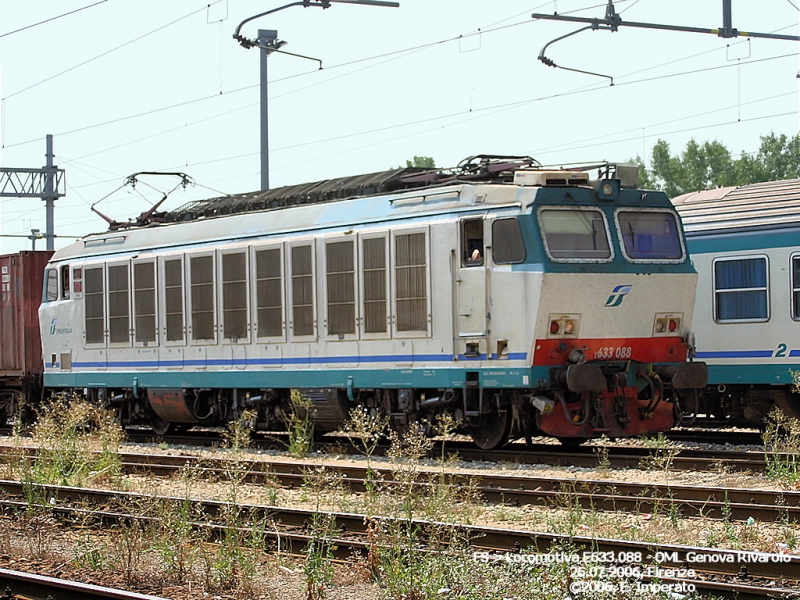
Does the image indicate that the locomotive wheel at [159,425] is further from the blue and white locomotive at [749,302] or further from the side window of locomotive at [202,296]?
the blue and white locomotive at [749,302]

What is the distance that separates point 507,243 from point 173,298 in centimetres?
679

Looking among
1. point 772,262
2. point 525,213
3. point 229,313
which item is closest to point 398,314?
point 525,213

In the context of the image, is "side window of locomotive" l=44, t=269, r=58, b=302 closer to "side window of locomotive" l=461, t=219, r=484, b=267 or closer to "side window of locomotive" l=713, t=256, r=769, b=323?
"side window of locomotive" l=461, t=219, r=484, b=267

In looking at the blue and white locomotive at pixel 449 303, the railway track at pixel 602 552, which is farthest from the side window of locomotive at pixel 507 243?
the railway track at pixel 602 552

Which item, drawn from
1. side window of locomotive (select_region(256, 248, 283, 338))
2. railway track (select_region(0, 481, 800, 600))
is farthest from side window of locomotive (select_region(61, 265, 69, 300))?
railway track (select_region(0, 481, 800, 600))

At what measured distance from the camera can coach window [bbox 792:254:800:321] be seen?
16625 millimetres

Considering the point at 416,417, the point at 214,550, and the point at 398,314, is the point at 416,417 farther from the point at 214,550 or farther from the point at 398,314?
the point at 214,550

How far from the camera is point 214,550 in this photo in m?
9.58

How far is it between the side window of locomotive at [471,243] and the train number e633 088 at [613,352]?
5.99 ft

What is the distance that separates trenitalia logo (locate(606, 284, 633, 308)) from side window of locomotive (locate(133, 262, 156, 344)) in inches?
317

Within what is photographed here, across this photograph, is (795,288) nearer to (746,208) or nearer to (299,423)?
(746,208)

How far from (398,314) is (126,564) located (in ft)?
23.7

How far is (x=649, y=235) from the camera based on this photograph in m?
15.3

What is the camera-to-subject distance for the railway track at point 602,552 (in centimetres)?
762
